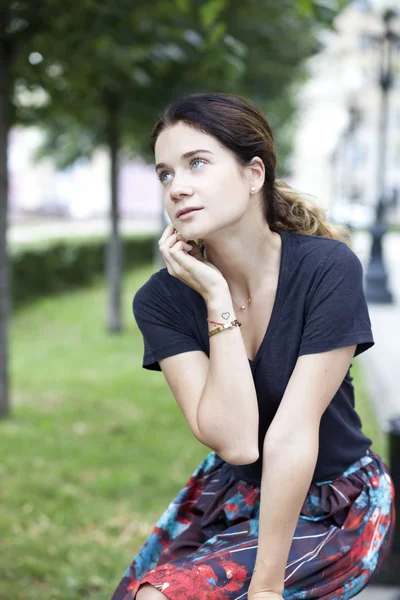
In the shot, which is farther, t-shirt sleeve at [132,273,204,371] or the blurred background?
the blurred background

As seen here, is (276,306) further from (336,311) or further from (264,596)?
(264,596)

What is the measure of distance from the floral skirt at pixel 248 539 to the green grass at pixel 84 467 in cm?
149

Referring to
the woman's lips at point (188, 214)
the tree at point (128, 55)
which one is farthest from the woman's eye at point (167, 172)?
the tree at point (128, 55)

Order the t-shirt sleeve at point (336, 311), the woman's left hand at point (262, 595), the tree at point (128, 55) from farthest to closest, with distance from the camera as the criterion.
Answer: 1. the tree at point (128, 55)
2. the t-shirt sleeve at point (336, 311)
3. the woman's left hand at point (262, 595)

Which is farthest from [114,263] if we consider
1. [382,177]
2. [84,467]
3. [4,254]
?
[382,177]

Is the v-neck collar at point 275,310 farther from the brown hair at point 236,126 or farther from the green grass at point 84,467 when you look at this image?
the green grass at point 84,467

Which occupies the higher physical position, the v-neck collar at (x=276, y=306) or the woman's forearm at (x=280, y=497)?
the v-neck collar at (x=276, y=306)

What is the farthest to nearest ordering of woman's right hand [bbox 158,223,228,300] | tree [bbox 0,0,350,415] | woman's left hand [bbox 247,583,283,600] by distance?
tree [bbox 0,0,350,415]
woman's right hand [bbox 158,223,228,300]
woman's left hand [bbox 247,583,283,600]

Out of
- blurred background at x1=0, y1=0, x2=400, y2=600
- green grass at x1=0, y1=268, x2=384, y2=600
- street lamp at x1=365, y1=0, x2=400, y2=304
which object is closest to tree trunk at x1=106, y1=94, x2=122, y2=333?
blurred background at x1=0, y1=0, x2=400, y2=600

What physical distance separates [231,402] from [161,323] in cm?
33

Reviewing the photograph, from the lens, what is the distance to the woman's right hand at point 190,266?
7.15 ft

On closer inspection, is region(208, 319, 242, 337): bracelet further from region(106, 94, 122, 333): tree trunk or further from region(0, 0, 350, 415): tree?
region(106, 94, 122, 333): tree trunk

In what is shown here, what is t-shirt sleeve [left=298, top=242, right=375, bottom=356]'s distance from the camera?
2.08m

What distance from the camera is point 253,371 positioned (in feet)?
7.20
